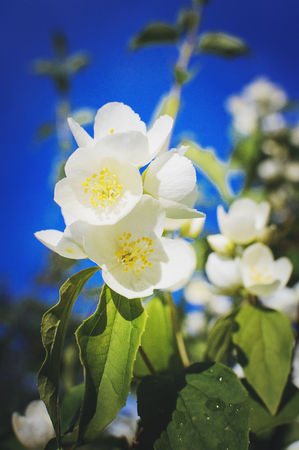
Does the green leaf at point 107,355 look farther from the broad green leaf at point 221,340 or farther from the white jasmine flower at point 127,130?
the broad green leaf at point 221,340

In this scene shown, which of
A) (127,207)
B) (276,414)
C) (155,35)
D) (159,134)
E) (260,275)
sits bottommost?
(276,414)

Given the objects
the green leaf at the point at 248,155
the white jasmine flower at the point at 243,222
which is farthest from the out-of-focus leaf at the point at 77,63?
the white jasmine flower at the point at 243,222

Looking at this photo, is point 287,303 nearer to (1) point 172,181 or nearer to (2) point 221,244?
(2) point 221,244

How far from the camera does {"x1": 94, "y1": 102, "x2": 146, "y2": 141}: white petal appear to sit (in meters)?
0.60

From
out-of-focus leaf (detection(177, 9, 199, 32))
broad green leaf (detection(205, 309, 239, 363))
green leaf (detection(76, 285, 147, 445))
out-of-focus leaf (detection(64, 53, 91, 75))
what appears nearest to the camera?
green leaf (detection(76, 285, 147, 445))

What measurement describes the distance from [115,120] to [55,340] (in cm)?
41

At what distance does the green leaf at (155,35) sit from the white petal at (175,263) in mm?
1369

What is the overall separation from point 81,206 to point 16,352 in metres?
2.14

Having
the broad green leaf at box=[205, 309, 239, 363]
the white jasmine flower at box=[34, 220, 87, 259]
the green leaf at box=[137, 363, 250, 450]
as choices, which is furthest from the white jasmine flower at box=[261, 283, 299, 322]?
the white jasmine flower at box=[34, 220, 87, 259]

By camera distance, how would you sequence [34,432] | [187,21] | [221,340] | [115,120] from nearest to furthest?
1. [115,120]
2. [34,432]
3. [221,340]
4. [187,21]

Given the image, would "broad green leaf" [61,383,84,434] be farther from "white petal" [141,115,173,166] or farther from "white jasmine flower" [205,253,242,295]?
"white petal" [141,115,173,166]

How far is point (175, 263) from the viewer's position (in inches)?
21.7

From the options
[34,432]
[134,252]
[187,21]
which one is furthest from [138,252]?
[187,21]

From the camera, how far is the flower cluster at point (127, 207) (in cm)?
52
